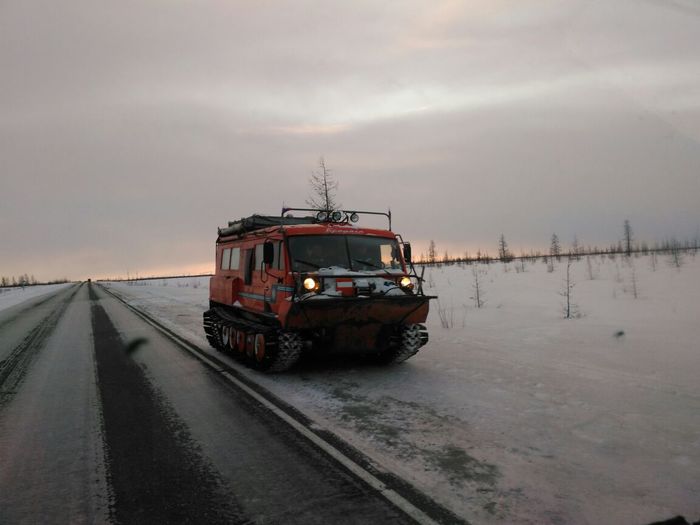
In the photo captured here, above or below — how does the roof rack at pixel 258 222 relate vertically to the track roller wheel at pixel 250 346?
above

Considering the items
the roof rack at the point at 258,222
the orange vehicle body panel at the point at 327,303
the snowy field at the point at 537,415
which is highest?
the roof rack at the point at 258,222

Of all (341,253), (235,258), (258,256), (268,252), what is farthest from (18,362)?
(341,253)

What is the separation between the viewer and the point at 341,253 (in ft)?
26.6

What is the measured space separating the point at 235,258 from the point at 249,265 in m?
1.10

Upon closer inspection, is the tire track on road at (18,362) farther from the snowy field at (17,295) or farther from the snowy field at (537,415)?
the snowy field at (17,295)

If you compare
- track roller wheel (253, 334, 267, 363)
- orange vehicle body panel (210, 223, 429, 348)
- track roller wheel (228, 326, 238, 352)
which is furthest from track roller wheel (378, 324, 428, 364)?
track roller wheel (228, 326, 238, 352)

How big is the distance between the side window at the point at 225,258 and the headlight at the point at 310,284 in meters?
4.20

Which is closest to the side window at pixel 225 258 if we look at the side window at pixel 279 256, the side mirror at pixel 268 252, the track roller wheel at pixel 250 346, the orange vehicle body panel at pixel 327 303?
the orange vehicle body panel at pixel 327 303

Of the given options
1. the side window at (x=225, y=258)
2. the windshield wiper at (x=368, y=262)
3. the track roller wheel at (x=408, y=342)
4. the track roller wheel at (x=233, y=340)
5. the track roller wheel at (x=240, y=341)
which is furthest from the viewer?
the side window at (x=225, y=258)

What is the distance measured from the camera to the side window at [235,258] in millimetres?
10115

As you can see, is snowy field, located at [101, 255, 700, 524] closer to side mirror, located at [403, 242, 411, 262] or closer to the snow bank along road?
the snow bank along road

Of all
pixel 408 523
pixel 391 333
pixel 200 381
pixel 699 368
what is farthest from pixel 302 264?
pixel 699 368

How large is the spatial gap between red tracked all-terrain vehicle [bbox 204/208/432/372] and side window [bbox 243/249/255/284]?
0.07 ft

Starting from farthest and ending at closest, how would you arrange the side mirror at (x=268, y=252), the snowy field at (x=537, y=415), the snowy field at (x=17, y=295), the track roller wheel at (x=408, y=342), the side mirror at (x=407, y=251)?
the snowy field at (x=17, y=295)
the side mirror at (x=407, y=251)
the track roller wheel at (x=408, y=342)
the side mirror at (x=268, y=252)
the snowy field at (x=537, y=415)
